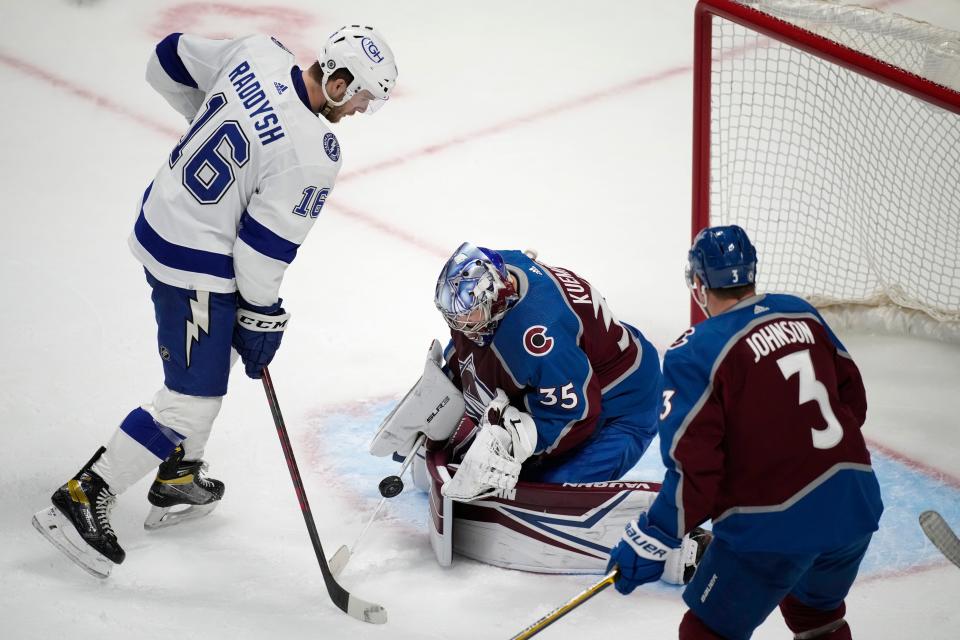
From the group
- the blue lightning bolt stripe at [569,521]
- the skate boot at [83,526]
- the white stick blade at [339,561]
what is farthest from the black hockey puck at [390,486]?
the skate boot at [83,526]

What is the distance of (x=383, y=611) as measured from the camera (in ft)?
9.85

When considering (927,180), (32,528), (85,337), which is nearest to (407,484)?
(32,528)

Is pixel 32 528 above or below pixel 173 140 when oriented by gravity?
below

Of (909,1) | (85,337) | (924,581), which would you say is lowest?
(924,581)

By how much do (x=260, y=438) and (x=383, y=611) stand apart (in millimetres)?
1010

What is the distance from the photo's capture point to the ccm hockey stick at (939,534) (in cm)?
254

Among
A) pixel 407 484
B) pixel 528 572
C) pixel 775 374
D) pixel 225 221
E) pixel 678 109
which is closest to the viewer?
pixel 775 374

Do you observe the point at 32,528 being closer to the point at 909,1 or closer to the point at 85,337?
the point at 85,337

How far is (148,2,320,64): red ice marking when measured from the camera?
22.6 feet

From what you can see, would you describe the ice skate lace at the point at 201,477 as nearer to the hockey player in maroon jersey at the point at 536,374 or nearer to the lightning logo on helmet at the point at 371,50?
the hockey player in maroon jersey at the point at 536,374

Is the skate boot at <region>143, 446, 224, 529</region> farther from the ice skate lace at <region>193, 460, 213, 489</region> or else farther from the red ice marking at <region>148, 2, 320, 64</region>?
the red ice marking at <region>148, 2, 320, 64</region>

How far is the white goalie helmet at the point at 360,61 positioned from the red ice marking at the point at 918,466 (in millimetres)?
1915

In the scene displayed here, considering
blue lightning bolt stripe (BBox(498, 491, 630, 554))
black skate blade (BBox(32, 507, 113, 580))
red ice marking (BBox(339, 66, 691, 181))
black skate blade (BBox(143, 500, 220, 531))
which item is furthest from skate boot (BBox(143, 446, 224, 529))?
red ice marking (BBox(339, 66, 691, 181))

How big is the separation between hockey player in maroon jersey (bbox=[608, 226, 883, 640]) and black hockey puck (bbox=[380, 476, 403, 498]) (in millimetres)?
952
